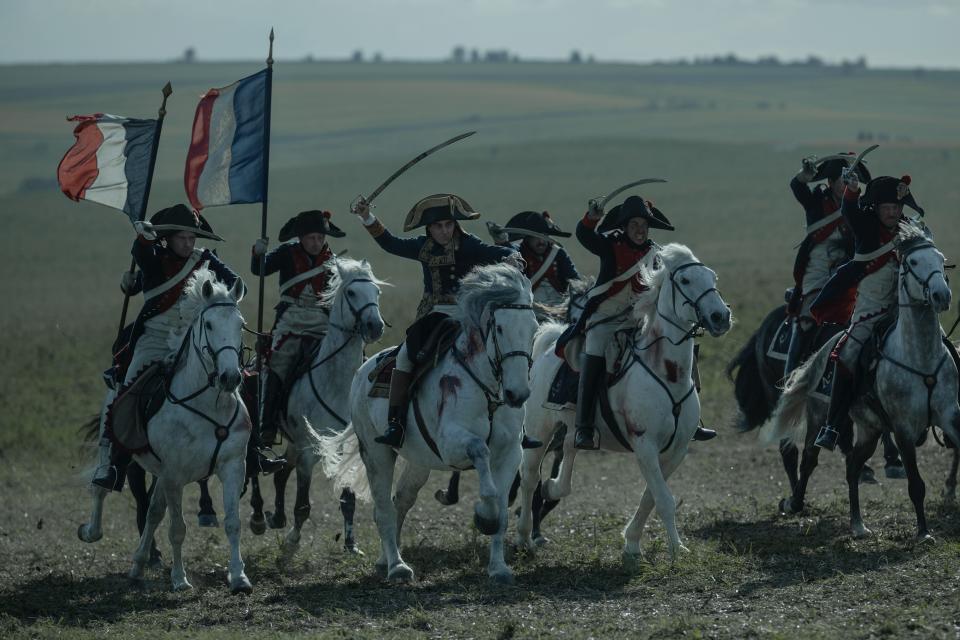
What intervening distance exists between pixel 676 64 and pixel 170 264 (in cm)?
18159

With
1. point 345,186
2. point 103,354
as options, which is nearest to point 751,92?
point 345,186

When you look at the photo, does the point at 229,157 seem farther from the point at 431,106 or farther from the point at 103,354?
the point at 431,106

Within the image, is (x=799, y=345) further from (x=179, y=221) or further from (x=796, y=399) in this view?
(x=179, y=221)

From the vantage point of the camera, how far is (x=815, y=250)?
1465cm

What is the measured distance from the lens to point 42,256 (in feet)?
194

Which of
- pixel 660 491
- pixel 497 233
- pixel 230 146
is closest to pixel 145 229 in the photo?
pixel 230 146

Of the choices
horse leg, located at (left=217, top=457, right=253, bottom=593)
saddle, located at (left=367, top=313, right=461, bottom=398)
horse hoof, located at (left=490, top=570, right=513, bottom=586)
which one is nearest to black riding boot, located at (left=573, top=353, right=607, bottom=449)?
saddle, located at (left=367, top=313, right=461, bottom=398)

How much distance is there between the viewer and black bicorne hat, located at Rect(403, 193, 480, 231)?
445 inches

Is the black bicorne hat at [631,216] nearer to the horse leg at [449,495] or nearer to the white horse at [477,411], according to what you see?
the white horse at [477,411]

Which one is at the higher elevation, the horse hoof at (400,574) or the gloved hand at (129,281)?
the gloved hand at (129,281)

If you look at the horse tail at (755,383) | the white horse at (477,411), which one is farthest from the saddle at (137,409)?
the horse tail at (755,383)

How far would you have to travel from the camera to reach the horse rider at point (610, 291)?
12125 millimetres

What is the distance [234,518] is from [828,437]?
514cm

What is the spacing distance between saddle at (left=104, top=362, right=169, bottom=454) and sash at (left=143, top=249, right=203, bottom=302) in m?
0.70
